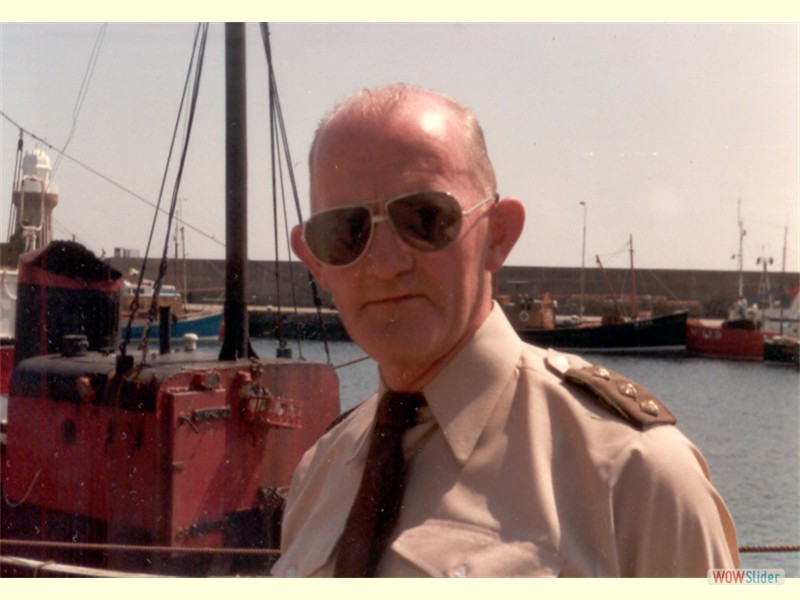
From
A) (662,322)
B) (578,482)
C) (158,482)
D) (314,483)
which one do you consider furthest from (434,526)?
(662,322)

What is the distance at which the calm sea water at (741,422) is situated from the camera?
48.1 ft

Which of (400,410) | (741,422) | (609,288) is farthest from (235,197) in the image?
(609,288)

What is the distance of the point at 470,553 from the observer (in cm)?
163

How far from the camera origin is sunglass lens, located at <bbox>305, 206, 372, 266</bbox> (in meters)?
1.74

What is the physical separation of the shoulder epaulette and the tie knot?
256 millimetres

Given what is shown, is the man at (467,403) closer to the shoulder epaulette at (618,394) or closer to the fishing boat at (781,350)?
the shoulder epaulette at (618,394)

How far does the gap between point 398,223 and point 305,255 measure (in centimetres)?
35

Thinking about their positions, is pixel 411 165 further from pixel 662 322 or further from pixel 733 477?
pixel 662 322

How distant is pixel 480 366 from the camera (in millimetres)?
1739

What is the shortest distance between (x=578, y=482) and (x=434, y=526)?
0.27 metres

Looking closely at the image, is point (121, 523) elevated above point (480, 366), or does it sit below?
below

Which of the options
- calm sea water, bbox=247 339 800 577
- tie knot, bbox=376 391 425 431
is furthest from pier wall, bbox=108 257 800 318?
tie knot, bbox=376 391 425 431

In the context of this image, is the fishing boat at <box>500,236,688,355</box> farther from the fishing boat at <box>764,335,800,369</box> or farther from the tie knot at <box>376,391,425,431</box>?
the tie knot at <box>376,391,425,431</box>

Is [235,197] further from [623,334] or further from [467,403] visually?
[623,334]
